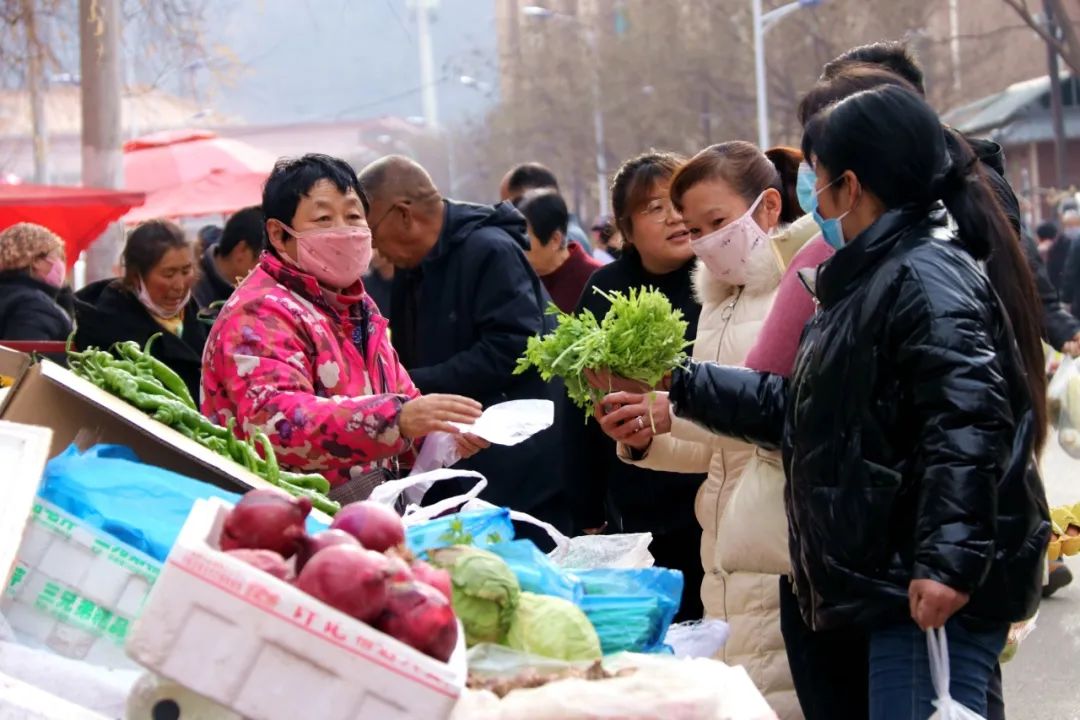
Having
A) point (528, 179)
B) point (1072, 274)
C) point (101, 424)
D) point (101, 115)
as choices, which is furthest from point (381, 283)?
point (1072, 274)

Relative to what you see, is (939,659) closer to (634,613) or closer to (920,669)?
(920,669)

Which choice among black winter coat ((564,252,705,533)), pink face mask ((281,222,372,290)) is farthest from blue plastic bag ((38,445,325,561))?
black winter coat ((564,252,705,533))

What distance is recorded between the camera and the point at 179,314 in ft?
23.9

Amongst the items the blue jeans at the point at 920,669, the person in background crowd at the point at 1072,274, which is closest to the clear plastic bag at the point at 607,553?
the blue jeans at the point at 920,669

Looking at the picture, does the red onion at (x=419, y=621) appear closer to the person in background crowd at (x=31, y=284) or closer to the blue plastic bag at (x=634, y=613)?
the blue plastic bag at (x=634, y=613)

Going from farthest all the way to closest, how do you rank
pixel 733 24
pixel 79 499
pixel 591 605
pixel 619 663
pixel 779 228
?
pixel 733 24 → pixel 779 228 → pixel 79 499 → pixel 591 605 → pixel 619 663

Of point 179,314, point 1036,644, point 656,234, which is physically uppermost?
point 656,234

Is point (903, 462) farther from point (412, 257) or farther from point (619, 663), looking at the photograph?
point (412, 257)

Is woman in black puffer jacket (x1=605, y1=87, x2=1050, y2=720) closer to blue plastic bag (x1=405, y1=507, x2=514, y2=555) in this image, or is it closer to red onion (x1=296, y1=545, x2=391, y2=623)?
blue plastic bag (x1=405, y1=507, x2=514, y2=555)

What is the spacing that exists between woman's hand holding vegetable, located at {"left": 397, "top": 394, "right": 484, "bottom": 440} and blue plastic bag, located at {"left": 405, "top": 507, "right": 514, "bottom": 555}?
808 mm

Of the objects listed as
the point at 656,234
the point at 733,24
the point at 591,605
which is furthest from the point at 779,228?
the point at 733,24

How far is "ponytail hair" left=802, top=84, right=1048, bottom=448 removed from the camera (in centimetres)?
337

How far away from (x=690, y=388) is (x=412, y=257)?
225 cm

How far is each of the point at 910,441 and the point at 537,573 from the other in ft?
2.87
